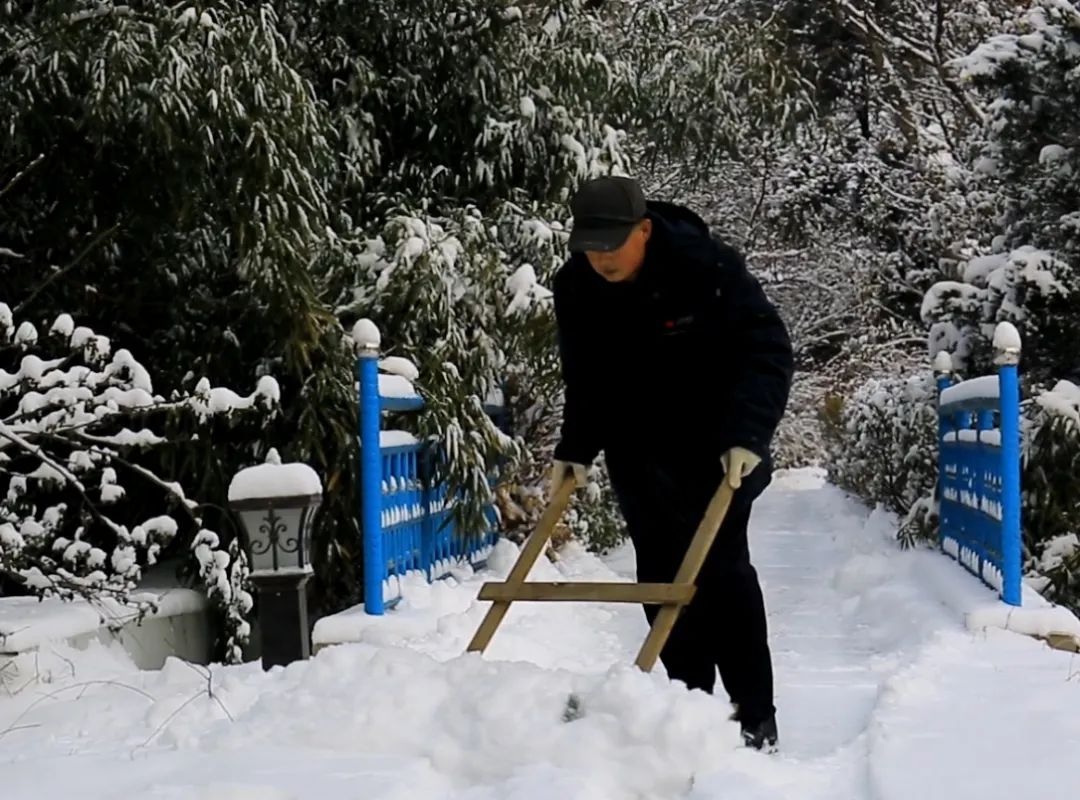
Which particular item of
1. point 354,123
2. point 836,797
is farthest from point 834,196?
point 836,797

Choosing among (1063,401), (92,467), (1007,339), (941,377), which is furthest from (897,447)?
(92,467)

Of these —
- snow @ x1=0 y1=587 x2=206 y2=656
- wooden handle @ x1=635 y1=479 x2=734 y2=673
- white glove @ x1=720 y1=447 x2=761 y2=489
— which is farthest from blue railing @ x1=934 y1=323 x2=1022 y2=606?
snow @ x1=0 y1=587 x2=206 y2=656

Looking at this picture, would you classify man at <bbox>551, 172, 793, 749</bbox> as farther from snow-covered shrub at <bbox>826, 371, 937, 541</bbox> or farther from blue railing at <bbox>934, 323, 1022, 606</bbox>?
snow-covered shrub at <bbox>826, 371, 937, 541</bbox>

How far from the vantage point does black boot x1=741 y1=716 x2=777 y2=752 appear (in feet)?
10.6

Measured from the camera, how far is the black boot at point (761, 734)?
10.6ft

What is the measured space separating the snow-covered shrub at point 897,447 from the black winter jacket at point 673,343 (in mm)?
4783

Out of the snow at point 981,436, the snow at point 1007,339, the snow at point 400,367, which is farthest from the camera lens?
the snow at point 400,367

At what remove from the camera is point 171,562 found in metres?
6.27

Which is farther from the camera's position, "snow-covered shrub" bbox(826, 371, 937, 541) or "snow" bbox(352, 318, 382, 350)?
"snow-covered shrub" bbox(826, 371, 937, 541)

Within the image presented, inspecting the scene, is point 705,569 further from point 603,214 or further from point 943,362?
point 943,362

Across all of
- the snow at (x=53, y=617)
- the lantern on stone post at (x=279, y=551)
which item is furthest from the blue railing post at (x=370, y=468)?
the snow at (x=53, y=617)

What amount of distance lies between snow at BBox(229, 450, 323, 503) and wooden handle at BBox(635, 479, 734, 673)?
5.18ft

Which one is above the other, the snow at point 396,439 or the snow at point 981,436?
the snow at point 396,439

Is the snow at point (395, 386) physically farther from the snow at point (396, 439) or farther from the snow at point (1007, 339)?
the snow at point (1007, 339)
